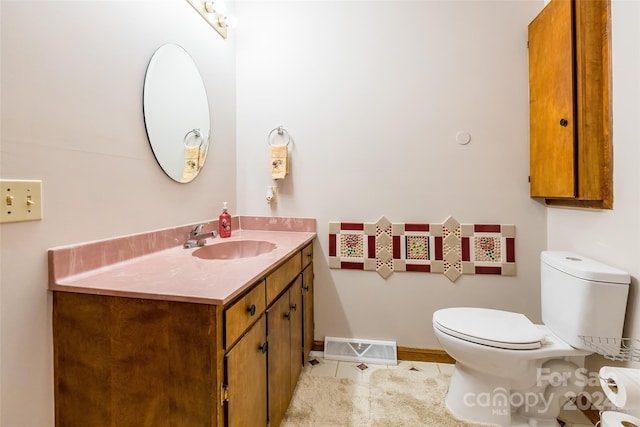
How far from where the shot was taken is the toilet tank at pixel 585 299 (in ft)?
4.03

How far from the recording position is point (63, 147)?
0.94 metres

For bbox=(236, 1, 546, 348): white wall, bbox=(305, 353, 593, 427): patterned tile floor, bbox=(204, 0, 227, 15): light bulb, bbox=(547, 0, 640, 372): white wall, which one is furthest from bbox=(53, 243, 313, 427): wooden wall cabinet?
bbox=(204, 0, 227, 15): light bulb

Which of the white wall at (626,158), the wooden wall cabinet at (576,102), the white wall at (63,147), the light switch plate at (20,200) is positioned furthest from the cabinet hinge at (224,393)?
the wooden wall cabinet at (576,102)

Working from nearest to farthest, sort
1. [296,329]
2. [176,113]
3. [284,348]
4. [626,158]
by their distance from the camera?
1. [626,158]
2. [284,348]
3. [176,113]
4. [296,329]

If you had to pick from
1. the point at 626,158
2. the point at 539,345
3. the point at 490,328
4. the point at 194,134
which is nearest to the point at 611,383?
the point at 539,345

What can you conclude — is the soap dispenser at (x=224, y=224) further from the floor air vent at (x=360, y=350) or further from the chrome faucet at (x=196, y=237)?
the floor air vent at (x=360, y=350)

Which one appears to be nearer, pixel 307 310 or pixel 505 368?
pixel 505 368

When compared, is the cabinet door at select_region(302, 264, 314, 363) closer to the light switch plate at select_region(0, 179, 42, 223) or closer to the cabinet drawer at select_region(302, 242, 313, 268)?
the cabinet drawer at select_region(302, 242, 313, 268)

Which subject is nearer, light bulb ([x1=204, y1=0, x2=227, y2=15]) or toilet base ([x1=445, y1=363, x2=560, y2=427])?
toilet base ([x1=445, y1=363, x2=560, y2=427])

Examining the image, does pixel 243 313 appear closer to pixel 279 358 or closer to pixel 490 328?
pixel 279 358

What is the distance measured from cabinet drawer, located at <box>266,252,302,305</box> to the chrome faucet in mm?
480

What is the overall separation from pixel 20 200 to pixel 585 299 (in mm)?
2011

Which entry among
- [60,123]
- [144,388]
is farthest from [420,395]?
[60,123]

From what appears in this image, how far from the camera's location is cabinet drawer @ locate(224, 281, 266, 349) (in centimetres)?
84
